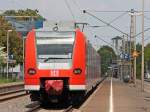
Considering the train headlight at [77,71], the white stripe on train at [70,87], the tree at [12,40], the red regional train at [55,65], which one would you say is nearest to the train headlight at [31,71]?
the red regional train at [55,65]

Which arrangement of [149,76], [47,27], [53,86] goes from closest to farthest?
[53,86], [47,27], [149,76]

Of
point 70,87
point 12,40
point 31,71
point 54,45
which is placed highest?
point 12,40

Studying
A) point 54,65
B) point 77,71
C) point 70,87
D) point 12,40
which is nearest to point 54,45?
point 54,65

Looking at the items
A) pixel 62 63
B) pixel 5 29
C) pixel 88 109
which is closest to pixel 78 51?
pixel 62 63

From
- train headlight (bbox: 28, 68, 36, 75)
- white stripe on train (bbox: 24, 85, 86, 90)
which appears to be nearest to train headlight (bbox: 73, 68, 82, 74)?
white stripe on train (bbox: 24, 85, 86, 90)

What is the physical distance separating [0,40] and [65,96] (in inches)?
2586

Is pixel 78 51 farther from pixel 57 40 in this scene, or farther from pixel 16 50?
pixel 16 50

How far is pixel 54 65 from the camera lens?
79.9 feet

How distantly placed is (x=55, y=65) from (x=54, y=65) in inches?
1.6

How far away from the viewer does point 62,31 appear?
2534cm

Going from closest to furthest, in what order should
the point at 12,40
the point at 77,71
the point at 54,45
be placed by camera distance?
the point at 77,71, the point at 54,45, the point at 12,40

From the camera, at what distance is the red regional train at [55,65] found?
2417 cm

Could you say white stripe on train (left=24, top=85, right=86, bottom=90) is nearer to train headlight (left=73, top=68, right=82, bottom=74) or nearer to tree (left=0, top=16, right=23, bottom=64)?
train headlight (left=73, top=68, right=82, bottom=74)

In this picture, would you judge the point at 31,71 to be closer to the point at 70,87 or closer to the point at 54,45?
the point at 54,45
